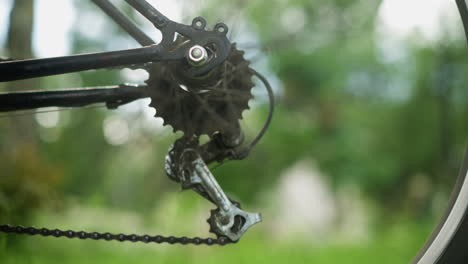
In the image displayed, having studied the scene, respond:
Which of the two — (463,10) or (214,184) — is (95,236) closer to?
(214,184)

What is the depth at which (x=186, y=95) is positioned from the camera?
0.86 metres

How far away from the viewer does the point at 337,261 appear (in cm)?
333

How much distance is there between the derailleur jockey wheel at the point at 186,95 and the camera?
0.77 meters

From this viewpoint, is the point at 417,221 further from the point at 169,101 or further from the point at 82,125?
the point at 169,101

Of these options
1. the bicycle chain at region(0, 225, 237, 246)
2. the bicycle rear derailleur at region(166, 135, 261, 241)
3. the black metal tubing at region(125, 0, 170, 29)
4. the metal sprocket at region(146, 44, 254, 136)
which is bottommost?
the bicycle chain at region(0, 225, 237, 246)

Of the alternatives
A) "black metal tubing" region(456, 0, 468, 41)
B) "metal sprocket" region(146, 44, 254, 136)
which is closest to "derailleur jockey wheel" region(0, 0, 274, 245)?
"metal sprocket" region(146, 44, 254, 136)

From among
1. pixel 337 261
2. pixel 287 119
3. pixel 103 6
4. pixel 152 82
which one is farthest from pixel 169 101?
pixel 287 119

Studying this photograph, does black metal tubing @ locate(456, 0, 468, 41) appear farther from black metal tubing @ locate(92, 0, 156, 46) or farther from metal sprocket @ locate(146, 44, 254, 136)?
black metal tubing @ locate(92, 0, 156, 46)

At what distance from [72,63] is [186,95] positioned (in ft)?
0.65

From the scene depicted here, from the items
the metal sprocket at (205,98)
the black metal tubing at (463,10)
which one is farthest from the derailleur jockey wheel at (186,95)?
the black metal tubing at (463,10)

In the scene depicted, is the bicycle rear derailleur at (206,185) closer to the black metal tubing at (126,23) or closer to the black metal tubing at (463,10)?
the black metal tubing at (126,23)

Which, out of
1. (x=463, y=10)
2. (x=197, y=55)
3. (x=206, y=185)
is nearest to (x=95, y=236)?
(x=206, y=185)

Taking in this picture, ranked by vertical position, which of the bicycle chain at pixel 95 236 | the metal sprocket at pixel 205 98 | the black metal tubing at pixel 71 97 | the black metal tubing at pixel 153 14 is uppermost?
the black metal tubing at pixel 153 14

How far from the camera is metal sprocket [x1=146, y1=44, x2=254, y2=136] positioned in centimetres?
85
